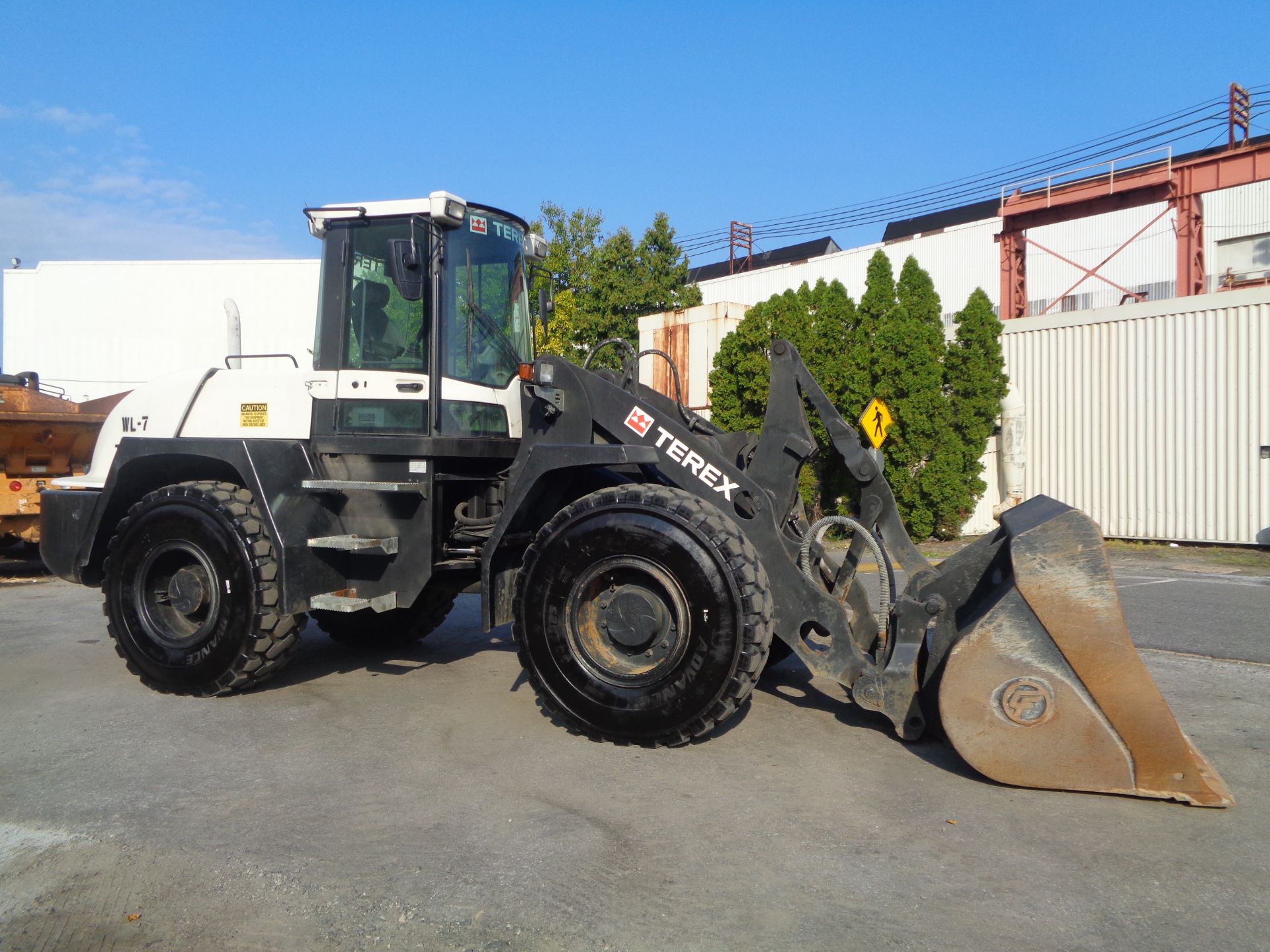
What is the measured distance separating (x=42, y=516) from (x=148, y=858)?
3.83m

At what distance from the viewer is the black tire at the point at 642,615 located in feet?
15.1

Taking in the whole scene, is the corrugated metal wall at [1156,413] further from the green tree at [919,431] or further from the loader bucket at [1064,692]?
the loader bucket at [1064,692]

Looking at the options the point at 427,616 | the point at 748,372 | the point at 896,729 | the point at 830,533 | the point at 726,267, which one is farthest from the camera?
the point at 726,267

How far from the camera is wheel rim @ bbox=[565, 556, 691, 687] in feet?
15.7

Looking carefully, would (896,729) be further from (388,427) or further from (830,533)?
(830,533)

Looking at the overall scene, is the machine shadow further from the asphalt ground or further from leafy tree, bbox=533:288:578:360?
leafy tree, bbox=533:288:578:360

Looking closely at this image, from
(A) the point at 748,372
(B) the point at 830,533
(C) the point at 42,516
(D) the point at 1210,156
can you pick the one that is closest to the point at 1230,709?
(C) the point at 42,516

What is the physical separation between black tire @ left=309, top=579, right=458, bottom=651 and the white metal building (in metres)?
17.8

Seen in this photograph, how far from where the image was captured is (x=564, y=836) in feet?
12.7

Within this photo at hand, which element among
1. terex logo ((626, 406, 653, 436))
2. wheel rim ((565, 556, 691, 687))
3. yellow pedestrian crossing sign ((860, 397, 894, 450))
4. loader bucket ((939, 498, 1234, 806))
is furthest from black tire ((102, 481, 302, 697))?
yellow pedestrian crossing sign ((860, 397, 894, 450))

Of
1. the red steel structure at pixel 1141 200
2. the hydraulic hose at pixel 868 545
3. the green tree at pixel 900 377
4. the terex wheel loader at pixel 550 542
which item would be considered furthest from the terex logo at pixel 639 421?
the red steel structure at pixel 1141 200

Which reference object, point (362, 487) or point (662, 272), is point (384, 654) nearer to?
point (362, 487)

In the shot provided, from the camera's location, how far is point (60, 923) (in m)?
3.20

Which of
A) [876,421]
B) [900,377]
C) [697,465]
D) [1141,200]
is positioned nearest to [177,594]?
[697,465]
